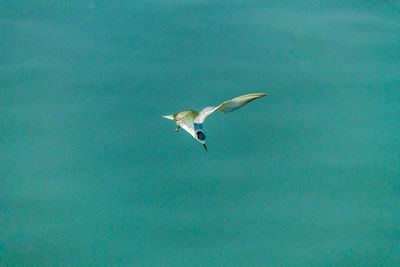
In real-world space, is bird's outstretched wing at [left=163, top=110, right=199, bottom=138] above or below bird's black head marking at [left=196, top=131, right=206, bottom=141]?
above

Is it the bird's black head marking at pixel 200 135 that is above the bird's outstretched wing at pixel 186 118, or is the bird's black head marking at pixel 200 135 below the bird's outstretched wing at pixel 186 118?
below

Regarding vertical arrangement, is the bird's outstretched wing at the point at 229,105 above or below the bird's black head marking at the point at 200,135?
above

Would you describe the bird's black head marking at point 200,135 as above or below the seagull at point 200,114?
below

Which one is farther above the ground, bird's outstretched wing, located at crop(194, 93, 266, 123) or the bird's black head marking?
bird's outstretched wing, located at crop(194, 93, 266, 123)
